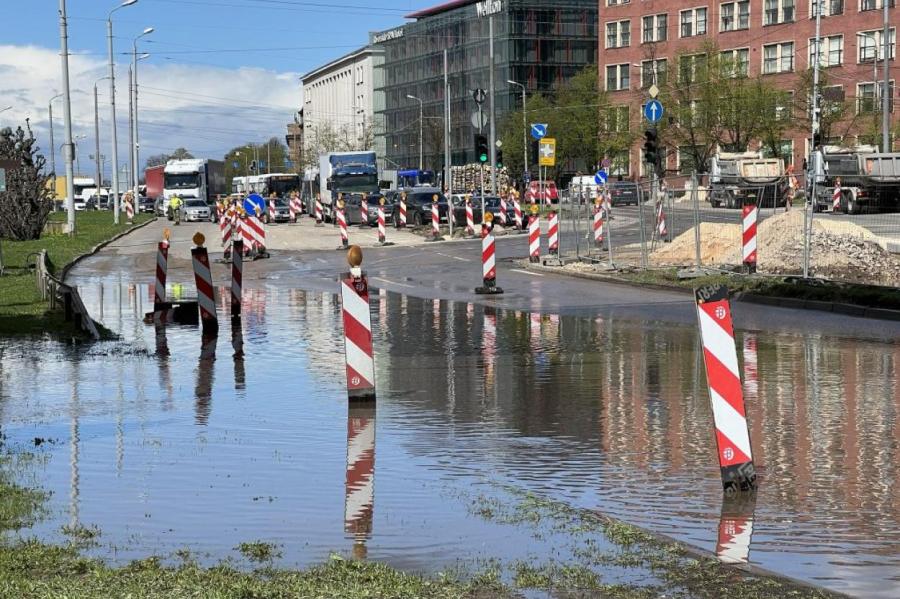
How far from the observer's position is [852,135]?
8712 centimetres

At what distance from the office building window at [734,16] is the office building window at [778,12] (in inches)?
63.8

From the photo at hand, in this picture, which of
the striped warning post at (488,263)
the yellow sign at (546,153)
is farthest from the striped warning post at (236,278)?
the yellow sign at (546,153)

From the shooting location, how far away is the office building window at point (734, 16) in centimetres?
10288

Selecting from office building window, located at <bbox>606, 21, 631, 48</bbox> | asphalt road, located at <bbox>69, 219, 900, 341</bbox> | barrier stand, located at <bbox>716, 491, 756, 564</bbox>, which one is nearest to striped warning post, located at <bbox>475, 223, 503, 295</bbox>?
asphalt road, located at <bbox>69, 219, 900, 341</bbox>

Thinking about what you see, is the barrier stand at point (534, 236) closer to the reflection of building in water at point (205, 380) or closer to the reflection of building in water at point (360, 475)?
the reflection of building in water at point (205, 380)

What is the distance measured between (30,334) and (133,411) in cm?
693

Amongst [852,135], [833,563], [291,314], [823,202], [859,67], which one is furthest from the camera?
[859,67]

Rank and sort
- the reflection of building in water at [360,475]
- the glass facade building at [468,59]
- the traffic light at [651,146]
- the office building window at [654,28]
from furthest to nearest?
the glass facade building at [468,59]
the office building window at [654,28]
the traffic light at [651,146]
the reflection of building in water at [360,475]

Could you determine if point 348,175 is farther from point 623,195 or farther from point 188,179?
point 623,195

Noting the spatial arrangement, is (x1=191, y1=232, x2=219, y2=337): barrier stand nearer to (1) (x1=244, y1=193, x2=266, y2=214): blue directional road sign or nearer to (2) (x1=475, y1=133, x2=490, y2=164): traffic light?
(1) (x1=244, y1=193, x2=266, y2=214): blue directional road sign

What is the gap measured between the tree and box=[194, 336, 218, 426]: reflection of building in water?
34892 millimetres

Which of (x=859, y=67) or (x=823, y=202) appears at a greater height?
(x=859, y=67)

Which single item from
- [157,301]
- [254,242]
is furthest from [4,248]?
[157,301]

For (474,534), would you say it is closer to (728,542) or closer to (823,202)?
(728,542)
